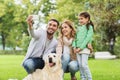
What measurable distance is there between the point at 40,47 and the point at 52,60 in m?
0.62

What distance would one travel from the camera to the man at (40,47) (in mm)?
7840

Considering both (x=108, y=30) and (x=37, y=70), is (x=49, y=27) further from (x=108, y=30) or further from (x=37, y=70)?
(x=108, y=30)

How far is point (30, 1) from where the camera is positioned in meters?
52.9

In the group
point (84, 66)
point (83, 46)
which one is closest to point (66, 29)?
point (83, 46)

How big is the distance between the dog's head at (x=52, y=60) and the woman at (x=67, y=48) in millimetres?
335

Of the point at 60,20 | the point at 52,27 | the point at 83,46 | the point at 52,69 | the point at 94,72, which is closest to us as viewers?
the point at 52,69

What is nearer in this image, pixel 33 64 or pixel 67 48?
pixel 33 64

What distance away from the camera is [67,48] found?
8016mm

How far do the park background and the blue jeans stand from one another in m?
6.53

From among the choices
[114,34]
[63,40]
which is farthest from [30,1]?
[63,40]

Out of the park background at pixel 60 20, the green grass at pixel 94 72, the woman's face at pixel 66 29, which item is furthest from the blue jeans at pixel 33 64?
the park background at pixel 60 20

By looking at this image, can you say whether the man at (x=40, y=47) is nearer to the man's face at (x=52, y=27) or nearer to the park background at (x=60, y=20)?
the man's face at (x=52, y=27)

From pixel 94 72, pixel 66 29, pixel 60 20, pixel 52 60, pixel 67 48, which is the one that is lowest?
pixel 94 72

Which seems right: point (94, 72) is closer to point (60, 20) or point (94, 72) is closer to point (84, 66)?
point (84, 66)
